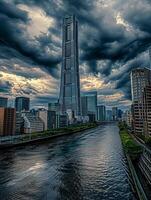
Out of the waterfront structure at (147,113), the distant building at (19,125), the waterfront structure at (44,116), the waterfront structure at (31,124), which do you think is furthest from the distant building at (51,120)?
the waterfront structure at (147,113)

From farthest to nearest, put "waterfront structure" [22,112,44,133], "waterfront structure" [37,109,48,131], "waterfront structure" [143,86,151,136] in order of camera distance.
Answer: "waterfront structure" [37,109,48,131], "waterfront structure" [22,112,44,133], "waterfront structure" [143,86,151,136]

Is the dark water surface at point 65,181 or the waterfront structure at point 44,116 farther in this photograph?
the waterfront structure at point 44,116

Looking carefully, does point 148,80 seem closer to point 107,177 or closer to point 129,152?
point 129,152

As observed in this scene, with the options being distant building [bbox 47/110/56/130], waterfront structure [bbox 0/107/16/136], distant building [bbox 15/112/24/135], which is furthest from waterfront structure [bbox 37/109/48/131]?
waterfront structure [bbox 0/107/16/136]

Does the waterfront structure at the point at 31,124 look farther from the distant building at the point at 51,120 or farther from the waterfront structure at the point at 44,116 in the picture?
the distant building at the point at 51,120

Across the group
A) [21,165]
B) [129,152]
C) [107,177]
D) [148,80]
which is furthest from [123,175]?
[148,80]

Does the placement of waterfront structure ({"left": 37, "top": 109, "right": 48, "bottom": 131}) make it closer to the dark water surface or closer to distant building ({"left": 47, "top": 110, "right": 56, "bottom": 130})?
distant building ({"left": 47, "top": 110, "right": 56, "bottom": 130})

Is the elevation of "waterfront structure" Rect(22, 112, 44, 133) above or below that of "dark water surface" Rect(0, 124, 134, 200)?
above

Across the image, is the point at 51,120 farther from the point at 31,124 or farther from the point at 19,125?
the point at 19,125

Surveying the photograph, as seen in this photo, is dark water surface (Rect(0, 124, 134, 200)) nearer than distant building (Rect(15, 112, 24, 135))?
Yes
